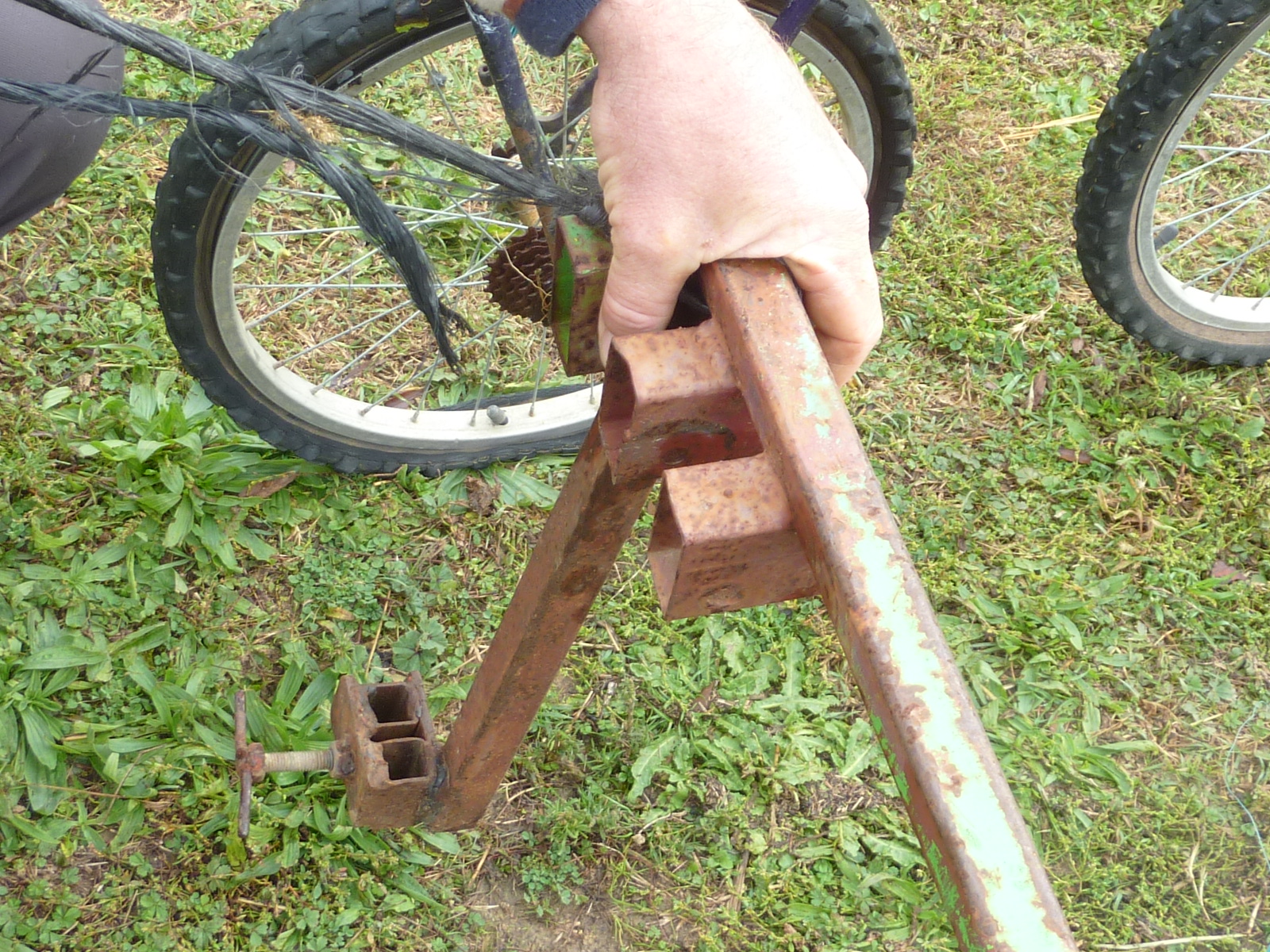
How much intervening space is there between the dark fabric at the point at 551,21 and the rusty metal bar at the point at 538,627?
48cm

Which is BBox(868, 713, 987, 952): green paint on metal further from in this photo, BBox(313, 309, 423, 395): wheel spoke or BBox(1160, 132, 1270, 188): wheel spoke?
BBox(1160, 132, 1270, 188): wheel spoke

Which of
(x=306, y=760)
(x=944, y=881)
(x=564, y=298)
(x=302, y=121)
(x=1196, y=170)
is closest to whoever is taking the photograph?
(x=944, y=881)

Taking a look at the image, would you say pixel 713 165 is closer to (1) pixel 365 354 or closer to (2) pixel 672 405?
(2) pixel 672 405

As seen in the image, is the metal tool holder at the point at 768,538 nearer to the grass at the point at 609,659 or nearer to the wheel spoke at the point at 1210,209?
the grass at the point at 609,659

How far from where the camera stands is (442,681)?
247 cm

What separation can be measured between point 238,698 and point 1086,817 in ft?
6.06

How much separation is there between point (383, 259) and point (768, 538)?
2024mm

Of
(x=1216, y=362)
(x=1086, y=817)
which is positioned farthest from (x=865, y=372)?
(x=1086, y=817)

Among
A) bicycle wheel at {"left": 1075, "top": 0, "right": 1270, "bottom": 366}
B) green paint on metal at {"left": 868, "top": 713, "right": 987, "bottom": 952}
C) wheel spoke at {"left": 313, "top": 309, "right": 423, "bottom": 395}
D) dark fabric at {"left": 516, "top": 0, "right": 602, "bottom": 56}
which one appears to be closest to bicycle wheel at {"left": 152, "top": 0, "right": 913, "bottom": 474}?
wheel spoke at {"left": 313, "top": 309, "right": 423, "bottom": 395}

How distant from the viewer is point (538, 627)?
5.13ft

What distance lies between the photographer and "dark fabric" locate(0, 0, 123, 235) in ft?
5.83

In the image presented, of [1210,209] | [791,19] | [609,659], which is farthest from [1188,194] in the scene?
[609,659]

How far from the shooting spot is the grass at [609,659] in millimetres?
2213

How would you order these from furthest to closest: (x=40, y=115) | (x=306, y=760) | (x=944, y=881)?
(x=306, y=760) → (x=40, y=115) → (x=944, y=881)
